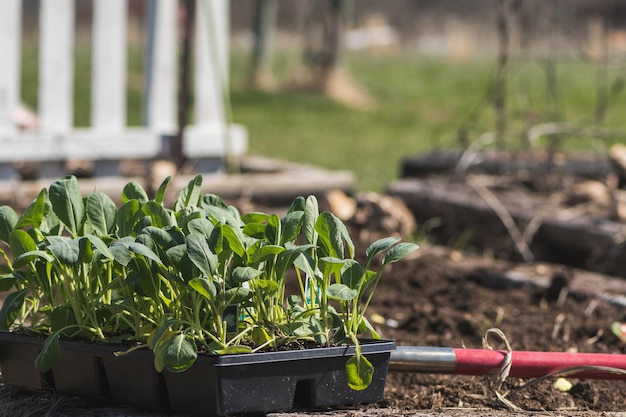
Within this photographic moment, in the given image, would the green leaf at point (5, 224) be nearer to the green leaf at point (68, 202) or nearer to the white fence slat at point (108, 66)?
the green leaf at point (68, 202)

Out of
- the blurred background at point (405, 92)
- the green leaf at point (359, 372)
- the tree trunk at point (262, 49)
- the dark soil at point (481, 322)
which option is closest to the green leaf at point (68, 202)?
the green leaf at point (359, 372)

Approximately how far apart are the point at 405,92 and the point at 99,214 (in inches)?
561

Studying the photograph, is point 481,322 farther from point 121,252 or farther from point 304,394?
point 121,252

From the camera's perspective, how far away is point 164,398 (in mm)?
1820

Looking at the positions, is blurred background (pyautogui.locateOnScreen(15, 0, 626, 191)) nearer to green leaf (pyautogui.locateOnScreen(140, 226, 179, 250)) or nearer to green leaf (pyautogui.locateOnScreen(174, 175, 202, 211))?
green leaf (pyautogui.locateOnScreen(174, 175, 202, 211))

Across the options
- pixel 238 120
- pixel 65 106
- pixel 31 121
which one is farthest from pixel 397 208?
pixel 238 120

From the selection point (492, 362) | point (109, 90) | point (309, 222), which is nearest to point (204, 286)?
point (309, 222)

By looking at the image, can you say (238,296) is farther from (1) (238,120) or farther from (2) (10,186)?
(1) (238,120)

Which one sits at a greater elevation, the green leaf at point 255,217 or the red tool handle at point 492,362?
the green leaf at point 255,217

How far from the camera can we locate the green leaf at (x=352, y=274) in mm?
1829

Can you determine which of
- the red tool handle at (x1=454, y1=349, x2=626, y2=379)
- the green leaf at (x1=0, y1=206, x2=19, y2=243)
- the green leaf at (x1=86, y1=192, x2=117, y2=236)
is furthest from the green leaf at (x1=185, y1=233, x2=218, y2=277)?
the red tool handle at (x1=454, y1=349, x2=626, y2=379)

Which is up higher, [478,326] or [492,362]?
[492,362]

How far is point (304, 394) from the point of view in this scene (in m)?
1.84

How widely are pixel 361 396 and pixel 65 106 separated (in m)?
3.09
